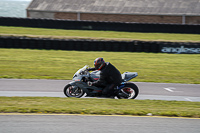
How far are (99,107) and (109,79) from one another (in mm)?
1954

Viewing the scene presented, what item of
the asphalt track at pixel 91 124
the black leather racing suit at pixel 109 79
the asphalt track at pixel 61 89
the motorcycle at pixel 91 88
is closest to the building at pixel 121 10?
the asphalt track at pixel 61 89

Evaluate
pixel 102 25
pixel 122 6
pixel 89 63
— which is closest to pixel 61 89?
pixel 89 63

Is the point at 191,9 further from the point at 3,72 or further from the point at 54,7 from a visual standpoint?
the point at 3,72

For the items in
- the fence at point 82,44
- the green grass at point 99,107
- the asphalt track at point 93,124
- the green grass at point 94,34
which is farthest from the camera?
the green grass at point 94,34

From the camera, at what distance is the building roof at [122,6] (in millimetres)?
41156

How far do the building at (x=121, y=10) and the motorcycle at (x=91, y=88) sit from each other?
3120cm

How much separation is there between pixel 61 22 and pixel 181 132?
26557 millimetres

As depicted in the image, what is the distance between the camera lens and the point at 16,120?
24.0 ft

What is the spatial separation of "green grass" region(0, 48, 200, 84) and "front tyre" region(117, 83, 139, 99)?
3.77 meters

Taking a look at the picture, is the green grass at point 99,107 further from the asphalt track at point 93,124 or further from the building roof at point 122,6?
the building roof at point 122,6

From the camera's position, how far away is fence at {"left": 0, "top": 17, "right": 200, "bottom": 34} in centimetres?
3144

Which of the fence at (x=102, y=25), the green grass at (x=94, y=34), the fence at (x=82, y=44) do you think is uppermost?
the fence at (x=102, y=25)

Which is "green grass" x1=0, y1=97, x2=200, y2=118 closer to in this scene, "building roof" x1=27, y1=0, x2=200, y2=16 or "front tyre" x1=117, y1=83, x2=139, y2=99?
"front tyre" x1=117, y1=83, x2=139, y2=99

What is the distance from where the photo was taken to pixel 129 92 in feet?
35.2
